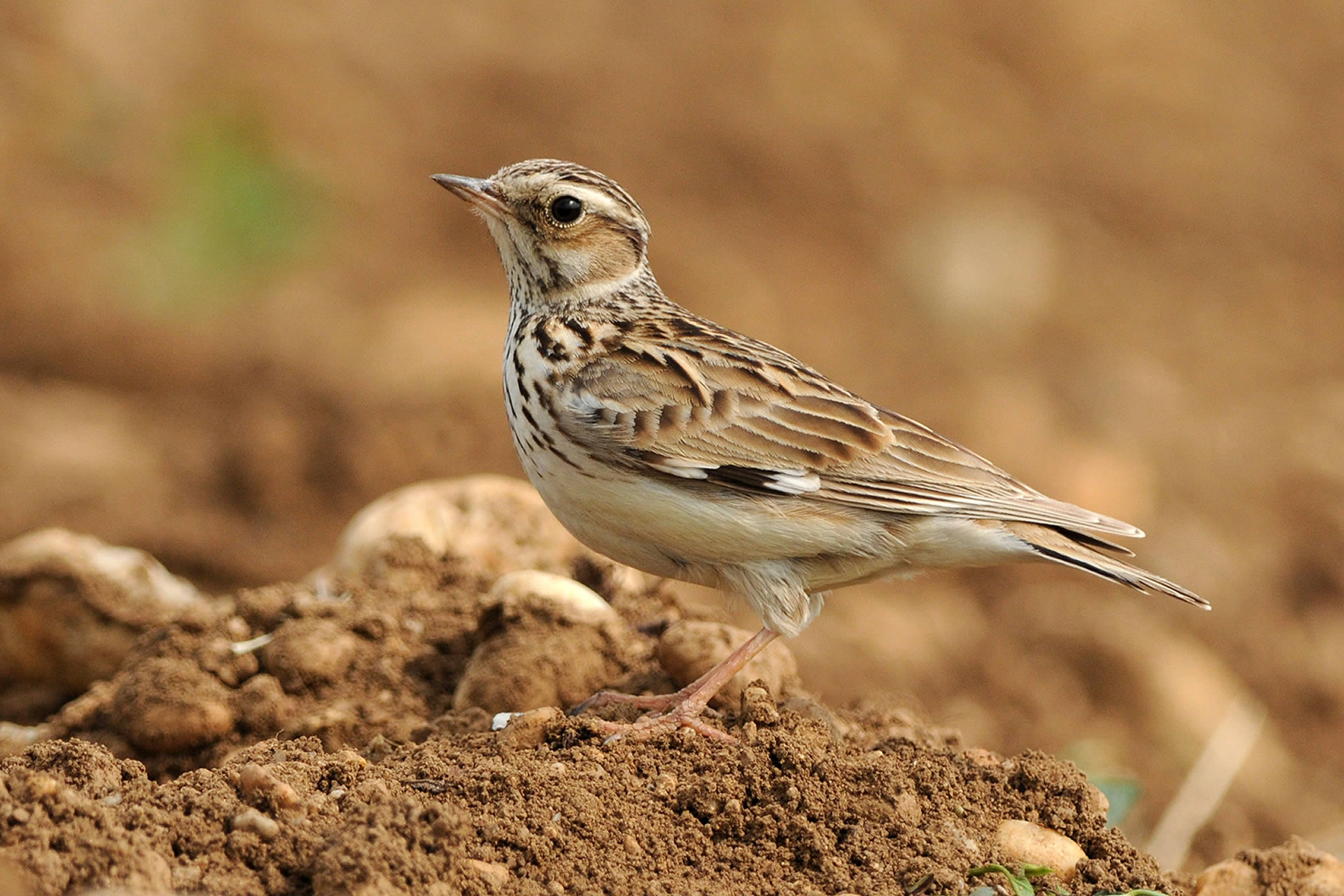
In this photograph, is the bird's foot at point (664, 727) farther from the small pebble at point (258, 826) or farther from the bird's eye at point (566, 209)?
the bird's eye at point (566, 209)

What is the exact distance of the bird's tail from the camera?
5.39 meters

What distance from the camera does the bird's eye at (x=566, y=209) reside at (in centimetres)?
645

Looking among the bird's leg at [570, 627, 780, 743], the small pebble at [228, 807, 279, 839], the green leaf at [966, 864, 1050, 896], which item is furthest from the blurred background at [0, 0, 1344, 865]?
the small pebble at [228, 807, 279, 839]

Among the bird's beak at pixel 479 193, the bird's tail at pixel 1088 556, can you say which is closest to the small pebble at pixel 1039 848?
the bird's tail at pixel 1088 556

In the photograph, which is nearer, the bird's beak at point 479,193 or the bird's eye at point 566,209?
the bird's beak at point 479,193

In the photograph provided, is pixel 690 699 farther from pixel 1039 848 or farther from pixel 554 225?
pixel 554 225

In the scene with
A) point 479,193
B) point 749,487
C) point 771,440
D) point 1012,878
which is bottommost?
point 1012,878

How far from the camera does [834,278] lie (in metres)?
13.3

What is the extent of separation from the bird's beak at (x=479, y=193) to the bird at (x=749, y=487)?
612 millimetres

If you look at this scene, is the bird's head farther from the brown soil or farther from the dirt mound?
the brown soil

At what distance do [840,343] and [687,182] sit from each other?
2289mm

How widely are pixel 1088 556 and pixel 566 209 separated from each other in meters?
2.56

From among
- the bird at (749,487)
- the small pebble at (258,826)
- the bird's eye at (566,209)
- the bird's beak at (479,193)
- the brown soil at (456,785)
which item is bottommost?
the small pebble at (258,826)

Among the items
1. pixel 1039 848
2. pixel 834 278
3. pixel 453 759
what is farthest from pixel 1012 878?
pixel 834 278
